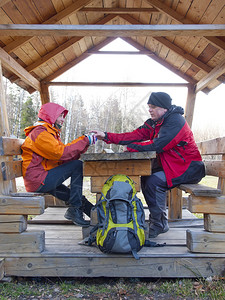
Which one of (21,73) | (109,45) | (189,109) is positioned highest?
(109,45)

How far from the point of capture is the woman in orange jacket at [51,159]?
3.49m

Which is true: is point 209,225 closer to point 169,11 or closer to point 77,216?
point 77,216

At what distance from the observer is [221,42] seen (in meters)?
4.59

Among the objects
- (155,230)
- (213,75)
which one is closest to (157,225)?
(155,230)

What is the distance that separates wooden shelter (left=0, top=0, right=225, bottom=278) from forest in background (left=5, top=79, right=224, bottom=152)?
69.9 ft

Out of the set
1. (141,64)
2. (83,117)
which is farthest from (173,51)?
(141,64)

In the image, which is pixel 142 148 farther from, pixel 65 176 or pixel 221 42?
pixel 221 42

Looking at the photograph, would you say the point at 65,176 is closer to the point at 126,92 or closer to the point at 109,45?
the point at 109,45

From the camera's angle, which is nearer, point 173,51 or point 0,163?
point 0,163

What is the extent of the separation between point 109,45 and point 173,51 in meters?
1.46

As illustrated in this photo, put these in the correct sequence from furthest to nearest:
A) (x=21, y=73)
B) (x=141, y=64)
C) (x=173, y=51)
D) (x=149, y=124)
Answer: (x=141, y=64) < (x=173, y=51) < (x=21, y=73) < (x=149, y=124)

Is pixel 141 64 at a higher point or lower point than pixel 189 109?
higher

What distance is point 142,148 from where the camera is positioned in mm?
3604

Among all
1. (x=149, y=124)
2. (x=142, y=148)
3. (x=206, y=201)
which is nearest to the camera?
(x=206, y=201)
